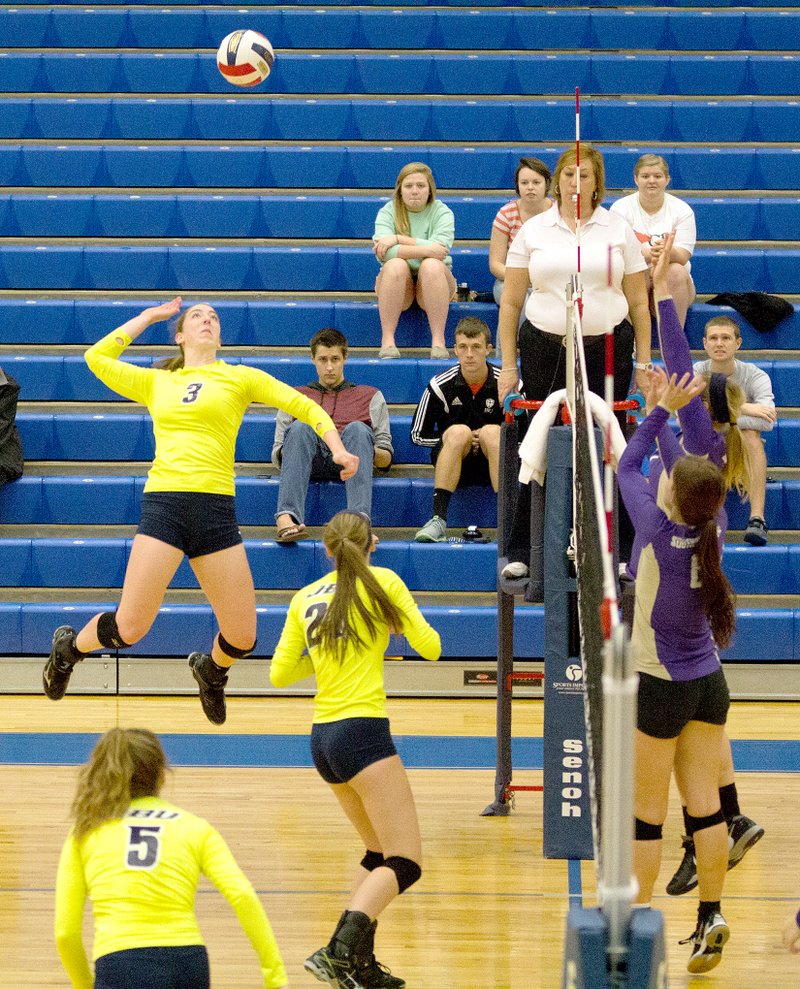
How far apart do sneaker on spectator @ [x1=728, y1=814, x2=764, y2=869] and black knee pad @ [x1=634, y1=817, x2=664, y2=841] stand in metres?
1.06

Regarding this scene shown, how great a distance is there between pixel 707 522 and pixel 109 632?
269 cm

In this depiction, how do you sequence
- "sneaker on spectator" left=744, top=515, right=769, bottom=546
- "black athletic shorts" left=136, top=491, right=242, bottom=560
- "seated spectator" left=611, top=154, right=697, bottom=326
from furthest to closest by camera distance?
1. "seated spectator" left=611, top=154, right=697, bottom=326
2. "sneaker on spectator" left=744, top=515, right=769, bottom=546
3. "black athletic shorts" left=136, top=491, right=242, bottom=560

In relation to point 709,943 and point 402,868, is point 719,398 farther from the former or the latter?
point 402,868

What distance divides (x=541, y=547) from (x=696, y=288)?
5.13 metres

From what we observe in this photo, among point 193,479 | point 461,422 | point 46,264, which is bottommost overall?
point 193,479

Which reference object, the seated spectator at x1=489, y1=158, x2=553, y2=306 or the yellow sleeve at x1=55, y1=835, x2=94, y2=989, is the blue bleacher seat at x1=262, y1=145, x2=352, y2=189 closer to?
the seated spectator at x1=489, y1=158, x2=553, y2=306

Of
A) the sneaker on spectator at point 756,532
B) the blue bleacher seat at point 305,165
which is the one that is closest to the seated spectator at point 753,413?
the sneaker on spectator at point 756,532

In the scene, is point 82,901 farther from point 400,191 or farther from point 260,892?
point 400,191

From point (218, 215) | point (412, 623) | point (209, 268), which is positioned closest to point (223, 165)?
point (218, 215)

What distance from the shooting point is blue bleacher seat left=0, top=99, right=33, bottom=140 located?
11328 millimetres

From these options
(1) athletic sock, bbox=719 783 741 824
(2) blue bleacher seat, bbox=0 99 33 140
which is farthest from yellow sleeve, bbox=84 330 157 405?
(2) blue bleacher seat, bbox=0 99 33 140

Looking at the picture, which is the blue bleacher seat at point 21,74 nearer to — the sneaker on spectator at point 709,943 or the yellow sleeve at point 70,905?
the sneaker on spectator at point 709,943

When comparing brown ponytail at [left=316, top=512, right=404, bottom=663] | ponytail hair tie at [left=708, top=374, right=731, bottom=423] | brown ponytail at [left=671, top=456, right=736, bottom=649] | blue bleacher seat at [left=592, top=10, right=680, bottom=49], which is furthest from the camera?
blue bleacher seat at [left=592, top=10, right=680, bottom=49]

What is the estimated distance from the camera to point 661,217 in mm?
9461
